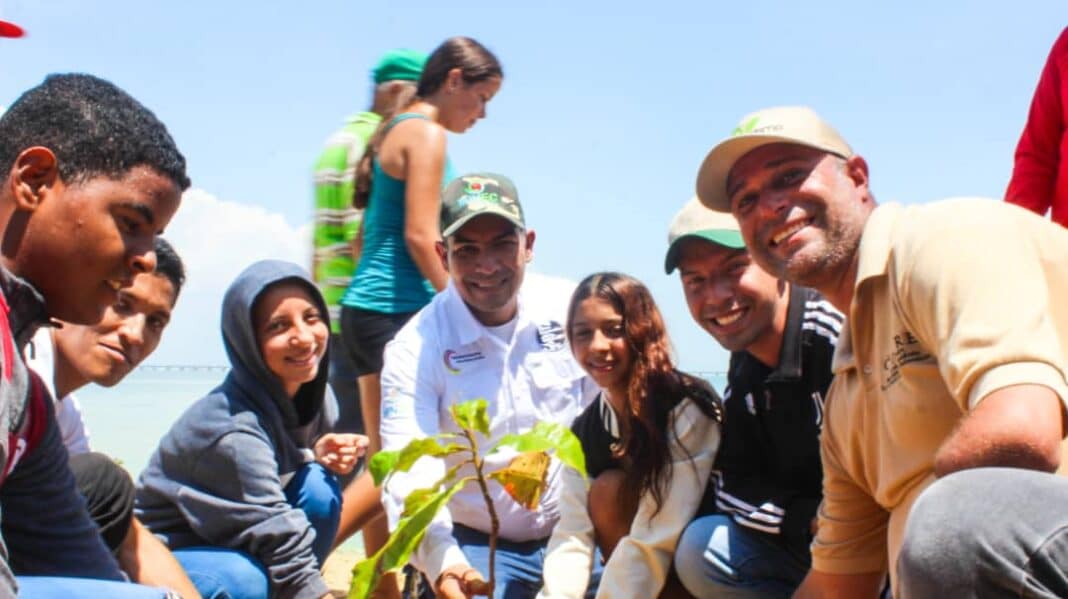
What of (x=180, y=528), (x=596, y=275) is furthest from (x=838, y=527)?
(x=180, y=528)

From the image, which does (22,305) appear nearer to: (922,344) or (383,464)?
(383,464)

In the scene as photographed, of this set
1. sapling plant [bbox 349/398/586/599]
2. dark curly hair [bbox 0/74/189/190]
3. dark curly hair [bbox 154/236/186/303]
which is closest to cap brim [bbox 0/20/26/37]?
dark curly hair [bbox 0/74/189/190]

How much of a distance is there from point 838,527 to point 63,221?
1.81 meters

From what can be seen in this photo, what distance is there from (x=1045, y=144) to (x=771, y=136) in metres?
1.38

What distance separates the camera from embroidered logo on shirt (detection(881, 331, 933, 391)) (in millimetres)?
2295

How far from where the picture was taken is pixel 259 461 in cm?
356

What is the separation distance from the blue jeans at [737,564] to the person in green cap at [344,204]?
166 centimetres

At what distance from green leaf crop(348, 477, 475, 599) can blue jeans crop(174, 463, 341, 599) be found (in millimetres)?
1292

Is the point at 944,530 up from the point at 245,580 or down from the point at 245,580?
up

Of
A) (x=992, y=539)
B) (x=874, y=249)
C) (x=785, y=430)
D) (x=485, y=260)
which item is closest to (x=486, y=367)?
(x=485, y=260)

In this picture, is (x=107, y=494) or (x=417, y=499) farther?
(x=107, y=494)

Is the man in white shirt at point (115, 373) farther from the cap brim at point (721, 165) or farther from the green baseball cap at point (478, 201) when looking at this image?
the cap brim at point (721, 165)

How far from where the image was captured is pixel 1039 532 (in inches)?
70.7

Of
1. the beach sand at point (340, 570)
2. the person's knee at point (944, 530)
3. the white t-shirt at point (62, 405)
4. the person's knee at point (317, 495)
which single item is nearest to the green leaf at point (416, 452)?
the person's knee at point (944, 530)
